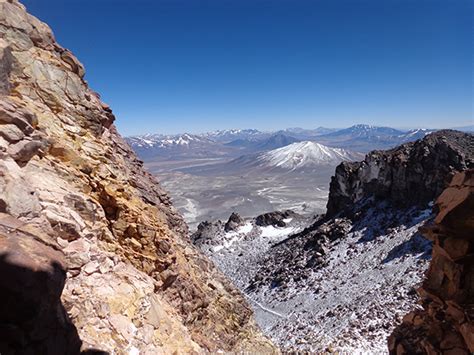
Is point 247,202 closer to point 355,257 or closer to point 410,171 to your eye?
point 410,171

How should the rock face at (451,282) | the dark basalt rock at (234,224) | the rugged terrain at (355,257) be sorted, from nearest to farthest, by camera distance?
the rock face at (451,282) → the rugged terrain at (355,257) → the dark basalt rock at (234,224)

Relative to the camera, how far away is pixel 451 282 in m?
9.97

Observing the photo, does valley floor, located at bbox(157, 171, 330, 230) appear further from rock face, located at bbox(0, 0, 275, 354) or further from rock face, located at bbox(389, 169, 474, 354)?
rock face, located at bbox(389, 169, 474, 354)

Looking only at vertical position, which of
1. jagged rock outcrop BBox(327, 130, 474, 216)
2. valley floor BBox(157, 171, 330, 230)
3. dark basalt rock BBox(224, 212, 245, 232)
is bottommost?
valley floor BBox(157, 171, 330, 230)

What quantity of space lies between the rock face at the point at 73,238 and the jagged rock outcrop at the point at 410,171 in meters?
39.1

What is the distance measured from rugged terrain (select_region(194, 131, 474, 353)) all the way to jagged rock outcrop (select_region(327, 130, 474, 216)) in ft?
0.45

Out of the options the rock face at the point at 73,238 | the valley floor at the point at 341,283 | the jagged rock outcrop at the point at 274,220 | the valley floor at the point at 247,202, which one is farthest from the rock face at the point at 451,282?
the valley floor at the point at 247,202

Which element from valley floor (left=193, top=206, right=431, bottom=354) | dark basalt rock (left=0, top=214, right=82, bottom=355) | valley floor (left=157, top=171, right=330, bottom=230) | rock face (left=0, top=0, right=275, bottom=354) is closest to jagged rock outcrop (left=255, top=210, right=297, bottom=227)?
valley floor (left=193, top=206, right=431, bottom=354)

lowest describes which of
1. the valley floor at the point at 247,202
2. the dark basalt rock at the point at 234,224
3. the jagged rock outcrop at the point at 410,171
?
the valley floor at the point at 247,202

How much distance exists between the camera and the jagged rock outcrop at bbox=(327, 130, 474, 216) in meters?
45.5

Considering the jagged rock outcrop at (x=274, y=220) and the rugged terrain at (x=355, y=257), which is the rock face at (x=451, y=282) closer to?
the rugged terrain at (x=355, y=257)

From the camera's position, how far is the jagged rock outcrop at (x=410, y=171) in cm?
4553

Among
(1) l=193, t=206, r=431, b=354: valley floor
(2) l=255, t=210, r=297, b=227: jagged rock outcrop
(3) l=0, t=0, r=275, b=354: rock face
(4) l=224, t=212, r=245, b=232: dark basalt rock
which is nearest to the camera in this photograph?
(3) l=0, t=0, r=275, b=354: rock face

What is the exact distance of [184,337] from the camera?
1229cm
